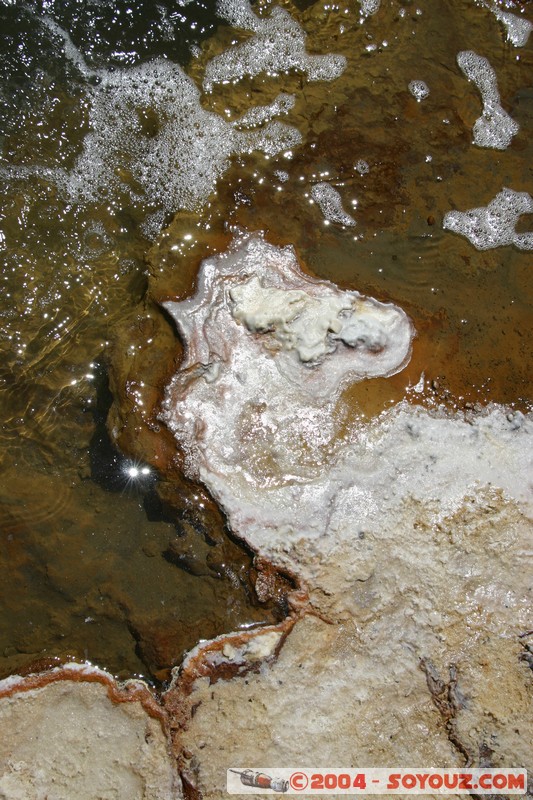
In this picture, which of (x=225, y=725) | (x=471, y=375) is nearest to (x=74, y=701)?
(x=225, y=725)

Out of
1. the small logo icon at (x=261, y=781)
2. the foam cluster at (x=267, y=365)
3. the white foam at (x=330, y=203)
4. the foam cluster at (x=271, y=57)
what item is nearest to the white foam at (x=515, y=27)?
the foam cluster at (x=271, y=57)

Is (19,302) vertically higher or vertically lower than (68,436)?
higher

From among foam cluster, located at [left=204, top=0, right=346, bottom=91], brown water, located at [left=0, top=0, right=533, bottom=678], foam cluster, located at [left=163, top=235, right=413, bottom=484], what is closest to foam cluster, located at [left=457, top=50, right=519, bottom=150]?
brown water, located at [left=0, top=0, right=533, bottom=678]

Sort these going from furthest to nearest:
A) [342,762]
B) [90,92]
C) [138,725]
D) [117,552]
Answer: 1. [90,92]
2. [117,552]
3. [138,725]
4. [342,762]

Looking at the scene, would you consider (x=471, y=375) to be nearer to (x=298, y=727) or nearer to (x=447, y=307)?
(x=447, y=307)

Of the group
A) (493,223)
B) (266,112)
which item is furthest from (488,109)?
(266,112)
